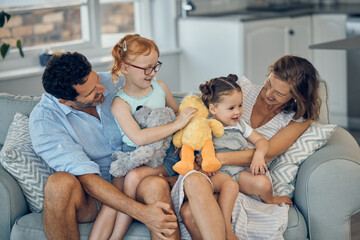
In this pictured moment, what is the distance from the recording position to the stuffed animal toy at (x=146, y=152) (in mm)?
2244

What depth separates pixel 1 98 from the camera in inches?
104

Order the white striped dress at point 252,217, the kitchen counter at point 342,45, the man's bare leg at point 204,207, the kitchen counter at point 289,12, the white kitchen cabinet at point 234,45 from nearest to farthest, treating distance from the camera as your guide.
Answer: the man's bare leg at point 204,207 < the white striped dress at point 252,217 < the kitchen counter at point 342,45 < the white kitchen cabinet at point 234,45 < the kitchen counter at point 289,12

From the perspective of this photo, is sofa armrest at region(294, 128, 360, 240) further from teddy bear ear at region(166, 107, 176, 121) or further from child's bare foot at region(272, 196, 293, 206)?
teddy bear ear at region(166, 107, 176, 121)

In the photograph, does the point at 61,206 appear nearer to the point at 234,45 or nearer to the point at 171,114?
the point at 171,114

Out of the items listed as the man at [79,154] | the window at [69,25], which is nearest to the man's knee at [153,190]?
the man at [79,154]

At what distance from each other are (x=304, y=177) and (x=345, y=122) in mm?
2649

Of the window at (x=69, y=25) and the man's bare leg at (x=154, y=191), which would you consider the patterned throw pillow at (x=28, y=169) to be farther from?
the window at (x=69, y=25)

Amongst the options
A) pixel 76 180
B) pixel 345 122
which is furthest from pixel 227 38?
pixel 76 180

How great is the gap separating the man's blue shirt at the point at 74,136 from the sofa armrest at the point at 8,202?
0.16 m

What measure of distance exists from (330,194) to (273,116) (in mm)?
443

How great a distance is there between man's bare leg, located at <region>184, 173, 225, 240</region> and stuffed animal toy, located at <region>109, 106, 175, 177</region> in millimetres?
180

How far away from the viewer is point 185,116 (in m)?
2.27

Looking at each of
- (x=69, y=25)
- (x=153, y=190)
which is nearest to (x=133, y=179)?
(x=153, y=190)

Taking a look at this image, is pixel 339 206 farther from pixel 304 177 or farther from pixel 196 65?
pixel 196 65
